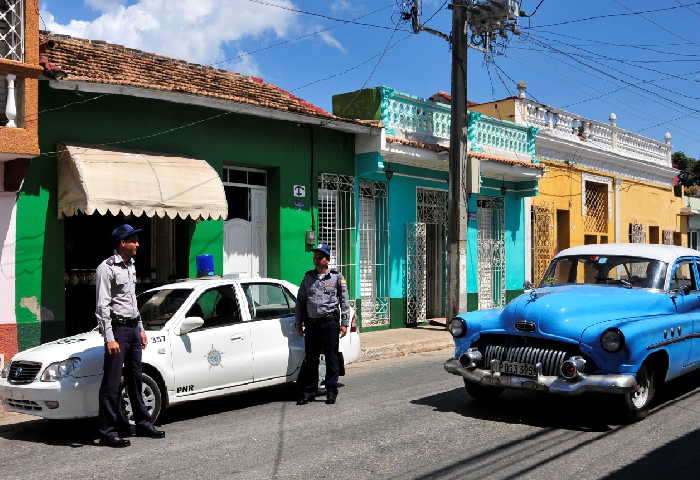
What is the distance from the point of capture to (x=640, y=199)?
1027 inches

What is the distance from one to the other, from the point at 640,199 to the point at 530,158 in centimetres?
838

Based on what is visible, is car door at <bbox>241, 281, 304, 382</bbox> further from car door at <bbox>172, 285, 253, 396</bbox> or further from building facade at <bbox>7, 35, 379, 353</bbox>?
building facade at <bbox>7, 35, 379, 353</bbox>

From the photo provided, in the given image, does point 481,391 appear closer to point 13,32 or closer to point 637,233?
point 13,32

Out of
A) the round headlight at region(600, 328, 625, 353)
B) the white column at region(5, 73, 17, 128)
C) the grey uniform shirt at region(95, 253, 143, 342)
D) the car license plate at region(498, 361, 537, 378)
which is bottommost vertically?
the car license plate at region(498, 361, 537, 378)

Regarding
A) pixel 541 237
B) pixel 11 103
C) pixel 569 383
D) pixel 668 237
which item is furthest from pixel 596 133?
pixel 11 103

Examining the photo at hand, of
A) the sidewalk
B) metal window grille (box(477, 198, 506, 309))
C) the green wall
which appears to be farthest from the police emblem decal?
metal window grille (box(477, 198, 506, 309))

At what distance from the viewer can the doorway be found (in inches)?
530

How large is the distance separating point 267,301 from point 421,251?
29.3ft

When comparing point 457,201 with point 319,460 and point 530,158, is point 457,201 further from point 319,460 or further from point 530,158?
point 319,460

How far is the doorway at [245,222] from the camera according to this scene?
1345cm

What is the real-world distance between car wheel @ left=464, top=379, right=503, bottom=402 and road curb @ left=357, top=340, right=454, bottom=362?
4.25 meters

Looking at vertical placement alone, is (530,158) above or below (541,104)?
below

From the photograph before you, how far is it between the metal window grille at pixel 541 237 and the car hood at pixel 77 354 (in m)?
16.1

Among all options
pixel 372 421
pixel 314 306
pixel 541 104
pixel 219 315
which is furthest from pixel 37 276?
pixel 541 104
